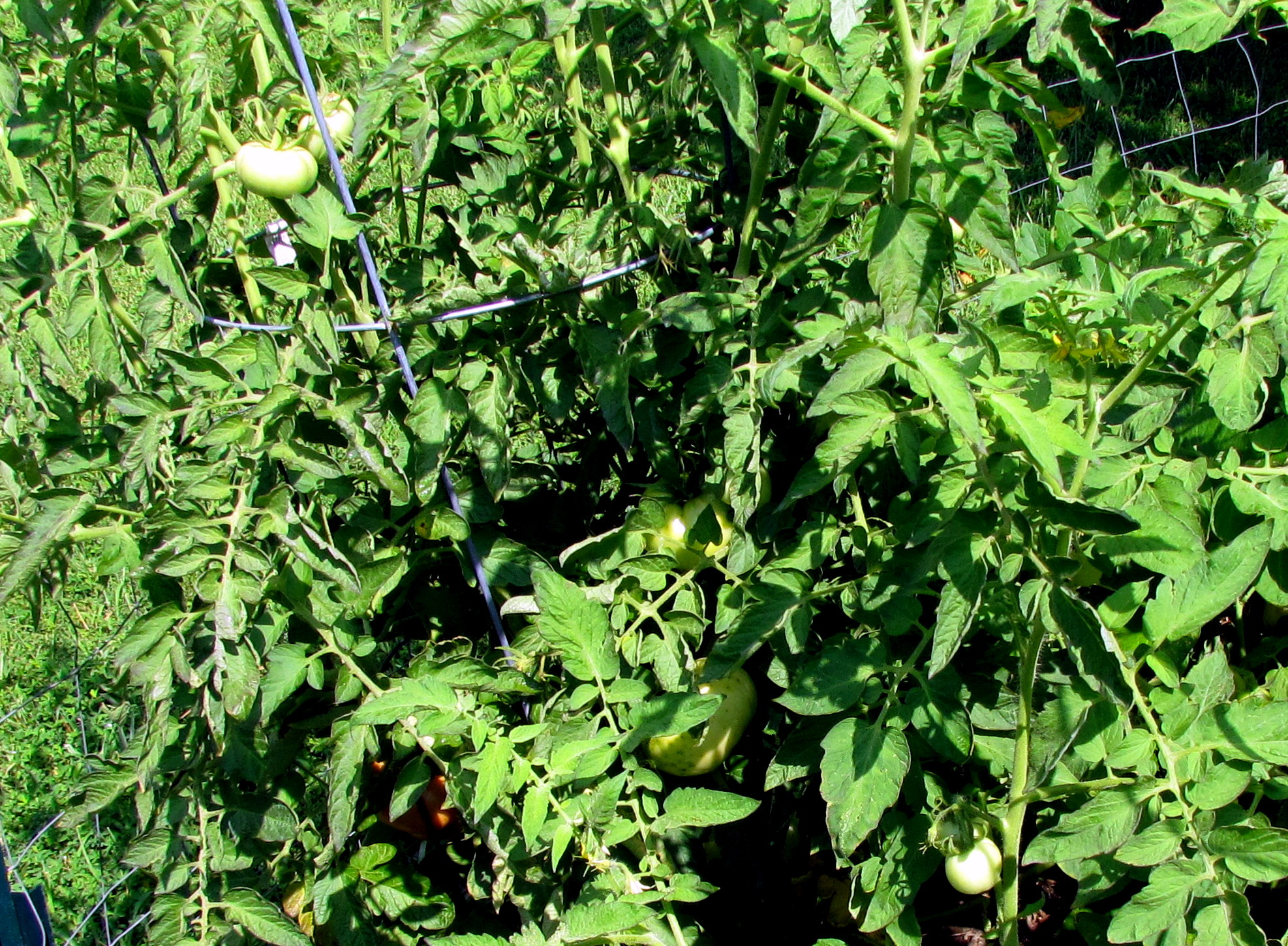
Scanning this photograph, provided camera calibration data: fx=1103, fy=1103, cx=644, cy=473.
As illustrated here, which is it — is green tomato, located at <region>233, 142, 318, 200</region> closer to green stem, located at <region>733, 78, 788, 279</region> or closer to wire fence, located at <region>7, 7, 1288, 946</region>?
wire fence, located at <region>7, 7, 1288, 946</region>

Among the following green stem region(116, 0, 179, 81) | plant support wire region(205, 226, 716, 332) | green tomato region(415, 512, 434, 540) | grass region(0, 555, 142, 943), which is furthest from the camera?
grass region(0, 555, 142, 943)

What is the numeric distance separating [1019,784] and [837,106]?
64 centimetres

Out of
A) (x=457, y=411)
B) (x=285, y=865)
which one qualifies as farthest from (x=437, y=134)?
(x=285, y=865)

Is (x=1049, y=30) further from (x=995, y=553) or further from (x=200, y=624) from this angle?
(x=200, y=624)

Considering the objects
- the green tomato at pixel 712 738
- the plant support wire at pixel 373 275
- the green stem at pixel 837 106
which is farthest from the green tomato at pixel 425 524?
the green stem at pixel 837 106

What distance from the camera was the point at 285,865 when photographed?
1.76m

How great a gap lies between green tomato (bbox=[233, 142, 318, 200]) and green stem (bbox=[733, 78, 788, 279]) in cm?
46

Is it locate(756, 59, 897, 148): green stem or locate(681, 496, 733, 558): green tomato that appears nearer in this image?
locate(756, 59, 897, 148): green stem

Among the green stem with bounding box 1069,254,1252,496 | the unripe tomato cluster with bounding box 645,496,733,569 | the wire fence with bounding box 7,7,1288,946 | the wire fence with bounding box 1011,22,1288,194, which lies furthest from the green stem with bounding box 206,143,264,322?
the wire fence with bounding box 1011,22,1288,194

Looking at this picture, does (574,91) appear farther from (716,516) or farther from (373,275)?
(716,516)

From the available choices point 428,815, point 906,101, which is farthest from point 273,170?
point 428,815

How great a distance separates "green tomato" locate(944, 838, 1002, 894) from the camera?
108 centimetres

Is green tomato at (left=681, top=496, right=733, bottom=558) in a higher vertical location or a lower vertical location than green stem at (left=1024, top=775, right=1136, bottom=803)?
higher

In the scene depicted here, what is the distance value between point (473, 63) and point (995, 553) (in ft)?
2.05
